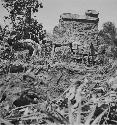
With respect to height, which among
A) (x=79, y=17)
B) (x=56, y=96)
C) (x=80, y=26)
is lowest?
(x=56, y=96)

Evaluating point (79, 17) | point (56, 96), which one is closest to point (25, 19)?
point (79, 17)

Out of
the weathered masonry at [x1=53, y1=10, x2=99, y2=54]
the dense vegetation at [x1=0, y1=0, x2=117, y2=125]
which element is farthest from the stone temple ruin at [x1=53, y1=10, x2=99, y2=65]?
the dense vegetation at [x1=0, y1=0, x2=117, y2=125]

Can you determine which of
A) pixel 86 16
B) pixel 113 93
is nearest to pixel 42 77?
pixel 113 93

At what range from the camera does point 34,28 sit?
12883mm

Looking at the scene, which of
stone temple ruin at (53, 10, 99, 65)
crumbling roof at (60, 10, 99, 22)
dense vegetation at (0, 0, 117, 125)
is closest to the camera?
dense vegetation at (0, 0, 117, 125)

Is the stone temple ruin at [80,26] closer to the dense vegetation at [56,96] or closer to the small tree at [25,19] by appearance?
the small tree at [25,19]

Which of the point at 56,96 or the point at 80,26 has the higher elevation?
the point at 80,26

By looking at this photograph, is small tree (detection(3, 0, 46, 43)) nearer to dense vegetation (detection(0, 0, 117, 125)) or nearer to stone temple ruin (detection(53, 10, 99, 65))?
stone temple ruin (detection(53, 10, 99, 65))

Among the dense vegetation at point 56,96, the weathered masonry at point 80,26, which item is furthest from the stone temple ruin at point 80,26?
the dense vegetation at point 56,96

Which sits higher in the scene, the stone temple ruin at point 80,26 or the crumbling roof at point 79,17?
the crumbling roof at point 79,17

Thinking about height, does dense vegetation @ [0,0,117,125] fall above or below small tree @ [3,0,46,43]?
below

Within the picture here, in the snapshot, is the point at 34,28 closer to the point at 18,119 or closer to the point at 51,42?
the point at 51,42

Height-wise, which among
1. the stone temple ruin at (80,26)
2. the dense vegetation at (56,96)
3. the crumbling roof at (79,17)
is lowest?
the dense vegetation at (56,96)

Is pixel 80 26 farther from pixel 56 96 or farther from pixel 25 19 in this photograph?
pixel 56 96
